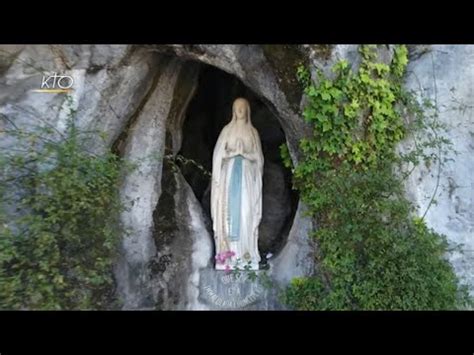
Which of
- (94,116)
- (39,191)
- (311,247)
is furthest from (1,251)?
(311,247)

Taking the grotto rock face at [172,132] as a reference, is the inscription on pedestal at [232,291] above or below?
below

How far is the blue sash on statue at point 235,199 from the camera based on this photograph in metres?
5.19

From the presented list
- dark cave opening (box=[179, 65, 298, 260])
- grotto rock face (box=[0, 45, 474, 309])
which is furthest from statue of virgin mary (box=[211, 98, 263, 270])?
dark cave opening (box=[179, 65, 298, 260])

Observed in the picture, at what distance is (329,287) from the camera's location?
4.48 metres

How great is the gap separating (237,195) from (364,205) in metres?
1.43

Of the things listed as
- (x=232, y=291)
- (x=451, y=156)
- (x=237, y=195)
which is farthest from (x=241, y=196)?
(x=451, y=156)

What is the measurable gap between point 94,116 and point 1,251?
1675mm

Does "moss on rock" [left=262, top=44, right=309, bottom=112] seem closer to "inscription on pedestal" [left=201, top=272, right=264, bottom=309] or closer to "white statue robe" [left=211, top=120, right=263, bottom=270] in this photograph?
"white statue robe" [left=211, top=120, right=263, bottom=270]

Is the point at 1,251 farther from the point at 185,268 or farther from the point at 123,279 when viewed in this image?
the point at 185,268

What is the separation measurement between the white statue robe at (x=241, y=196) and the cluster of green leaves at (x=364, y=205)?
61 cm

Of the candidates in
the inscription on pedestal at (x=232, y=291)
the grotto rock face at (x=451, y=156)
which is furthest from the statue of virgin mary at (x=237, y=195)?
the grotto rock face at (x=451, y=156)

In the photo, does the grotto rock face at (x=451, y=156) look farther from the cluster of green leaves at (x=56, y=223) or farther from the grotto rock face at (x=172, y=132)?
the cluster of green leaves at (x=56, y=223)

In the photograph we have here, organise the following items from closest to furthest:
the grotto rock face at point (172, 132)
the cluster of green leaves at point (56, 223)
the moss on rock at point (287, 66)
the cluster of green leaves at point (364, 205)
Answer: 1. the cluster of green leaves at point (56, 223)
2. the cluster of green leaves at point (364, 205)
3. the moss on rock at point (287, 66)
4. the grotto rock face at point (172, 132)

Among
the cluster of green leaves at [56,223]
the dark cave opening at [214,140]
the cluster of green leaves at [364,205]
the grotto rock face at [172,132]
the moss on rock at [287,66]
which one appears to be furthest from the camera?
the dark cave opening at [214,140]
